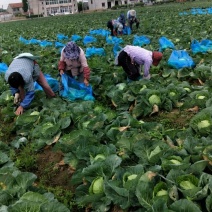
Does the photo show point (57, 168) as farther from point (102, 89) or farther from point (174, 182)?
point (102, 89)

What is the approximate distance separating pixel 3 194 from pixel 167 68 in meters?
5.31

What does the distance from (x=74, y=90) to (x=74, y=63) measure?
501 millimetres

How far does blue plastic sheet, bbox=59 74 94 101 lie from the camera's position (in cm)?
597

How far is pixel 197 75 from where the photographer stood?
21.5ft

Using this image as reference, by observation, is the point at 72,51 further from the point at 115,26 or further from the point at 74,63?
the point at 115,26

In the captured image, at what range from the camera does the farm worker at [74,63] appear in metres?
5.73

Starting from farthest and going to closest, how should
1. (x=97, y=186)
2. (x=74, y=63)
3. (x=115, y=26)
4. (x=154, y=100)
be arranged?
(x=115, y=26)
(x=74, y=63)
(x=154, y=100)
(x=97, y=186)

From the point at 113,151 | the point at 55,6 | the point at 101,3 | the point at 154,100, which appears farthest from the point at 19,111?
the point at 55,6

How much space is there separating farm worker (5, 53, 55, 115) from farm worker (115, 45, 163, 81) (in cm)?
157

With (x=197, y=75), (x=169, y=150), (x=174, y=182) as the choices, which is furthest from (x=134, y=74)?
(x=174, y=182)

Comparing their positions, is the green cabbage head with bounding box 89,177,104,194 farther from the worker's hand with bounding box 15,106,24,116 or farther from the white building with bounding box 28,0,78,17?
the white building with bounding box 28,0,78,17

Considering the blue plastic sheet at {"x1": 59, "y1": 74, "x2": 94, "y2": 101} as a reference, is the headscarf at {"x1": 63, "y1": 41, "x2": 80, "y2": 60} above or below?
above

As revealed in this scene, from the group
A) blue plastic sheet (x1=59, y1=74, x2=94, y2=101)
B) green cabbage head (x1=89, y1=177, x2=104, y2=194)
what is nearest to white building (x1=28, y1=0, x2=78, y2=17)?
blue plastic sheet (x1=59, y1=74, x2=94, y2=101)

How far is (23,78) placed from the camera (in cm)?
508
